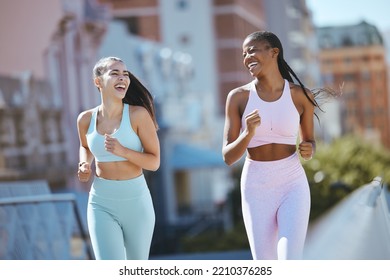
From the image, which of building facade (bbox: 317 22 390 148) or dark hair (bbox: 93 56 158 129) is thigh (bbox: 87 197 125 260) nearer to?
dark hair (bbox: 93 56 158 129)

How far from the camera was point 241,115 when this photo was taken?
4297mm

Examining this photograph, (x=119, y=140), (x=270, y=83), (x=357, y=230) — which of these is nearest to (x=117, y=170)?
(x=119, y=140)

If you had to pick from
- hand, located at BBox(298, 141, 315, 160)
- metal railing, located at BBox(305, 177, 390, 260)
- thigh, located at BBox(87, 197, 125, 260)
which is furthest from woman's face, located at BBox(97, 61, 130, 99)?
metal railing, located at BBox(305, 177, 390, 260)

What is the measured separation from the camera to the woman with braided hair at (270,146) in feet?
13.8

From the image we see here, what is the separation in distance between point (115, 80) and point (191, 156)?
70.2 feet

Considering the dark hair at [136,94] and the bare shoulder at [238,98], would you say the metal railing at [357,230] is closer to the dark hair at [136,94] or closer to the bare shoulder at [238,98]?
the bare shoulder at [238,98]

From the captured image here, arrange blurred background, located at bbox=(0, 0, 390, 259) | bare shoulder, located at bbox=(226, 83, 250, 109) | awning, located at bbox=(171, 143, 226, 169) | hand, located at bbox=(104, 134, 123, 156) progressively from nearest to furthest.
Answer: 1. hand, located at bbox=(104, 134, 123, 156)
2. bare shoulder, located at bbox=(226, 83, 250, 109)
3. blurred background, located at bbox=(0, 0, 390, 259)
4. awning, located at bbox=(171, 143, 226, 169)

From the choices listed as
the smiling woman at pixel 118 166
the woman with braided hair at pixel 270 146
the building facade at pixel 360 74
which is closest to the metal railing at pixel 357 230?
the woman with braided hair at pixel 270 146

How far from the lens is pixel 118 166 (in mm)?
4289

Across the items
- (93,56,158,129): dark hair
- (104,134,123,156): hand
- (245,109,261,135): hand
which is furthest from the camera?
(93,56,158,129): dark hair

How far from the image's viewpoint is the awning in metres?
24.1

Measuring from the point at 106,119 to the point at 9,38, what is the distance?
8.91 metres
